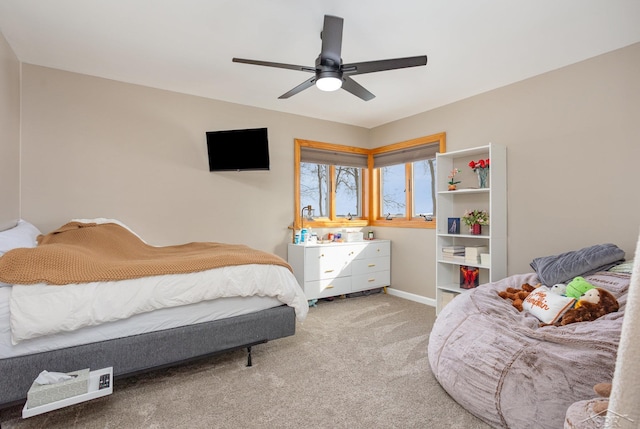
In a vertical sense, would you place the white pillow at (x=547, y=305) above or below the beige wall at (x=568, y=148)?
below

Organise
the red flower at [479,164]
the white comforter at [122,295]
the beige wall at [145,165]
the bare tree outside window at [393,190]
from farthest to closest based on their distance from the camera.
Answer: the bare tree outside window at [393,190] < the red flower at [479,164] < the beige wall at [145,165] < the white comforter at [122,295]

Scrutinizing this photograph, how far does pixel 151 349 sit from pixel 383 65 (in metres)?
2.38

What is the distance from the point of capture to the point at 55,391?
1736 mm

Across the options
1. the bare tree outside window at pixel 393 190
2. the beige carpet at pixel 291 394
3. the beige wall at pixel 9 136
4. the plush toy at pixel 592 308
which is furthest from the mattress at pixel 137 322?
the bare tree outside window at pixel 393 190

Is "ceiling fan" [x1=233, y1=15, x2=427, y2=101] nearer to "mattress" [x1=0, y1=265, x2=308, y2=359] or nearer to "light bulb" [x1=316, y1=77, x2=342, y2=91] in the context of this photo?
"light bulb" [x1=316, y1=77, x2=342, y2=91]

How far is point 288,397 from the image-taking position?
2.14 m

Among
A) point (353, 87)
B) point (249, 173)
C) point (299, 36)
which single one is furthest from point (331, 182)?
point (299, 36)

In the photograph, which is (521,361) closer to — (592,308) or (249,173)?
(592,308)

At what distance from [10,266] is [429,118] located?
4.26m

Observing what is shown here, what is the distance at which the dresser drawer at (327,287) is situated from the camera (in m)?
4.18

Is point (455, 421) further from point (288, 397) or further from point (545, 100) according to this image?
point (545, 100)

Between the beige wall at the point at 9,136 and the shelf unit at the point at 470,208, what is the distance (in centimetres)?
398

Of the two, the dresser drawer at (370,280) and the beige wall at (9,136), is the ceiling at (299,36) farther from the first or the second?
the dresser drawer at (370,280)

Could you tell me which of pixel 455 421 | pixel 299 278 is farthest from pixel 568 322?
pixel 299 278
